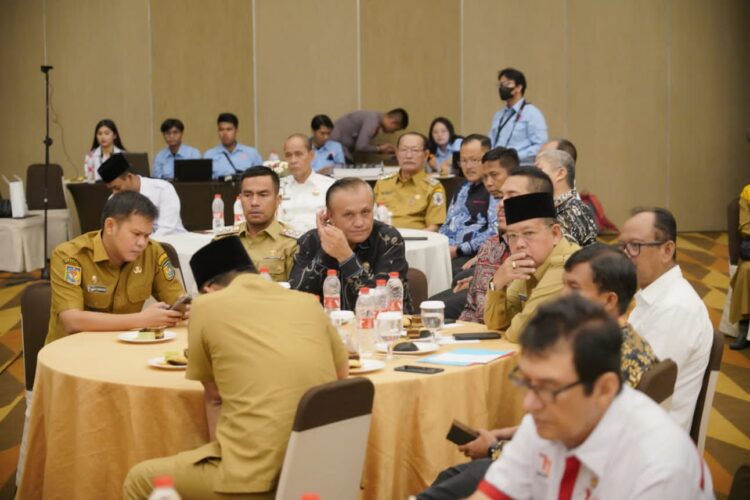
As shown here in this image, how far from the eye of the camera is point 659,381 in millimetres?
2943

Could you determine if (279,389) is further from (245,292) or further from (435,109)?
(435,109)

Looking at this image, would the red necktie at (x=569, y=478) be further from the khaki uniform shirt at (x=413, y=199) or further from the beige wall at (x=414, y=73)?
the beige wall at (x=414, y=73)

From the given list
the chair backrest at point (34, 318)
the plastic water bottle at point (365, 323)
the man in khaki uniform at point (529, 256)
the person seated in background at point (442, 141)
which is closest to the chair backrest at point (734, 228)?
the man in khaki uniform at point (529, 256)

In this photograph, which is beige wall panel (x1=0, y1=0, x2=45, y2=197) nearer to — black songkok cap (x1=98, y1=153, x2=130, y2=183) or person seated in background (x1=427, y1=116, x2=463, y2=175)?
person seated in background (x1=427, y1=116, x2=463, y2=175)

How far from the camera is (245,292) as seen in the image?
10.3 ft

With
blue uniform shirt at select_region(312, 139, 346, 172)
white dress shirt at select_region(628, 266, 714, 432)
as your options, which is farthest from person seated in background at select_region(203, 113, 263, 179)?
white dress shirt at select_region(628, 266, 714, 432)

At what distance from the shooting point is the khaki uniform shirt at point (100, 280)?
4.46 meters

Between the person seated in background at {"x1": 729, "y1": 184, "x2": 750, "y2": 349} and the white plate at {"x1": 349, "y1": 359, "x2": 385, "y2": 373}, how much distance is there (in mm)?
4317

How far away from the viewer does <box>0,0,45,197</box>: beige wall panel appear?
519 inches

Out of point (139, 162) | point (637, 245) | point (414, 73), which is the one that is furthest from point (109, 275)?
point (414, 73)

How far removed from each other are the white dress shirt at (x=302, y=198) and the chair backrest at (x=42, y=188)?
4.95m

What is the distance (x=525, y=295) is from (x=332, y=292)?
82 cm

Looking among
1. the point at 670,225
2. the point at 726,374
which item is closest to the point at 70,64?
the point at 726,374

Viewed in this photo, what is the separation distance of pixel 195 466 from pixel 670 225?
2034 millimetres
